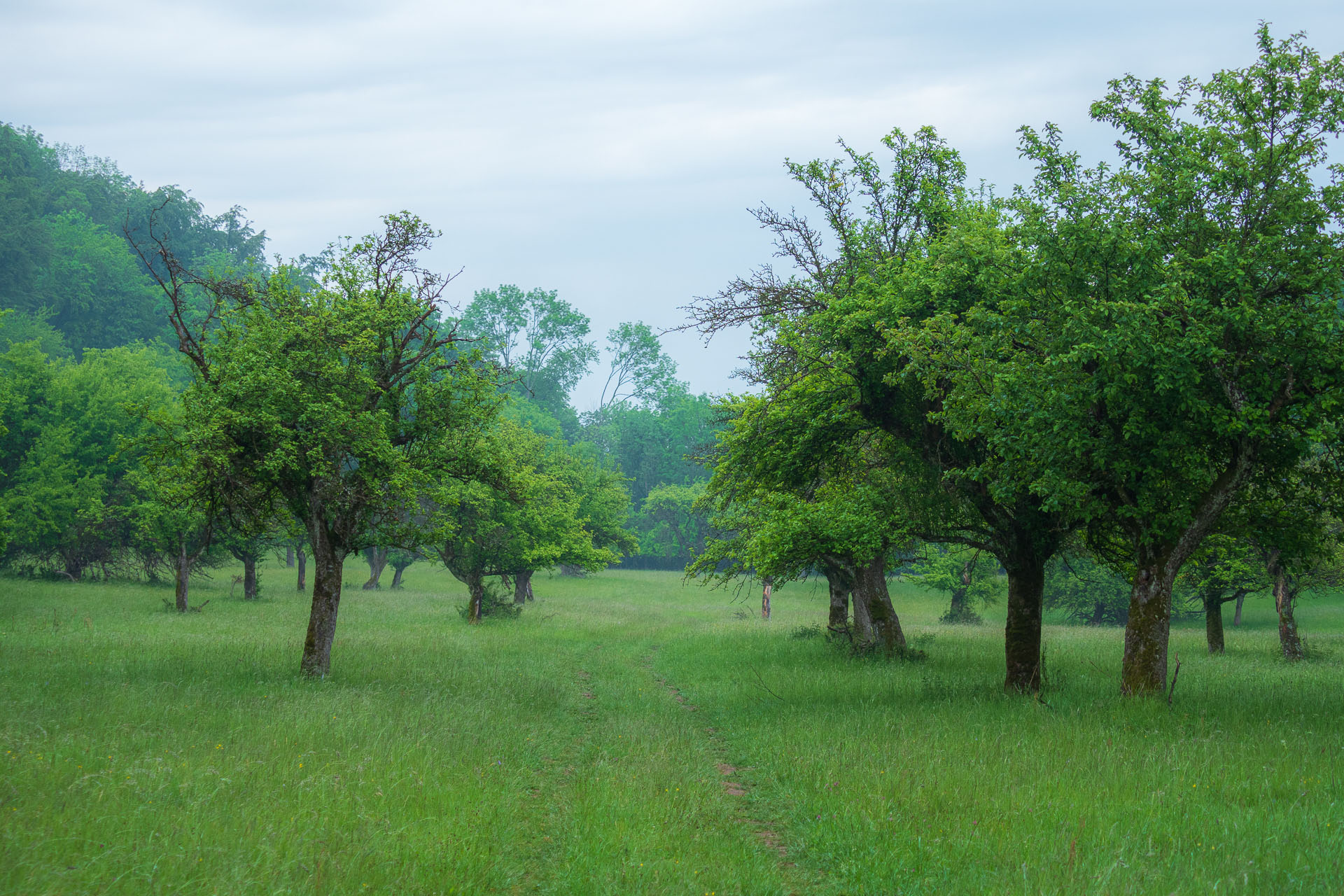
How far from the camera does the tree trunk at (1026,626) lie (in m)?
14.7

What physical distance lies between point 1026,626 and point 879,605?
7.46 metres

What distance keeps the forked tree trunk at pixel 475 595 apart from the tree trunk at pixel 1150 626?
2555 cm

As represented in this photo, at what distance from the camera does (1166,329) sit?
10703 mm

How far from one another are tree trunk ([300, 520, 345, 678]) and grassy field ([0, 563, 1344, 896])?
66cm

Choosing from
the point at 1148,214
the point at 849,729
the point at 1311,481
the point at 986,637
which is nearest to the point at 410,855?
the point at 849,729

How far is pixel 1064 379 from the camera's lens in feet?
39.0

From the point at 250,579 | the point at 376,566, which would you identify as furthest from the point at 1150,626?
the point at 376,566

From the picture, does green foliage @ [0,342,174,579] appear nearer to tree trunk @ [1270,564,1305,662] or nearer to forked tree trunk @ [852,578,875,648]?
forked tree trunk @ [852,578,875,648]

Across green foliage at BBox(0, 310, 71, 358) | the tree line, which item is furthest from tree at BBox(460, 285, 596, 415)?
green foliage at BBox(0, 310, 71, 358)

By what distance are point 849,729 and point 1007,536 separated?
5529 mm

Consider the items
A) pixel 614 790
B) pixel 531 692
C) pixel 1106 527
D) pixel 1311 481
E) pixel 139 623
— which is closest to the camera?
pixel 614 790

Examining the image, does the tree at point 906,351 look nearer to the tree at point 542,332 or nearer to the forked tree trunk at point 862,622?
the forked tree trunk at point 862,622

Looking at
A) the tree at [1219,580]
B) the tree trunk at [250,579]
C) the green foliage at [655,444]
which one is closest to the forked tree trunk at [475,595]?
the tree trunk at [250,579]

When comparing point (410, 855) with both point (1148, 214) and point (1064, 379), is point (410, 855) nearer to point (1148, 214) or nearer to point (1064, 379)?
point (1064, 379)
